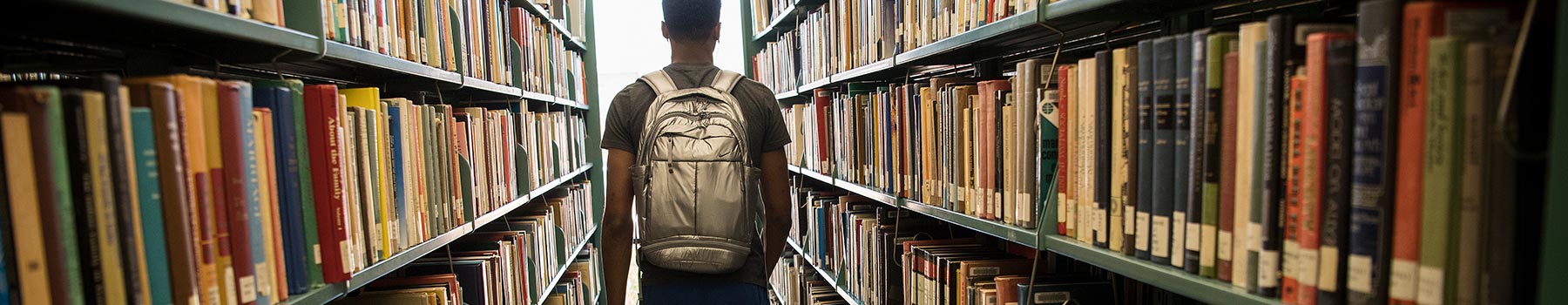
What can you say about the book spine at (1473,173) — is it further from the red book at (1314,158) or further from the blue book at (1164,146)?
the blue book at (1164,146)

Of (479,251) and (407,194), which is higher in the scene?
(407,194)

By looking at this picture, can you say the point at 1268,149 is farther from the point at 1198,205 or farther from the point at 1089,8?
the point at 1089,8

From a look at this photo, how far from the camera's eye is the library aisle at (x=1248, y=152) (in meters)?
0.59

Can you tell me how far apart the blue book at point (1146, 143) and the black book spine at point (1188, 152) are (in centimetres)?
4

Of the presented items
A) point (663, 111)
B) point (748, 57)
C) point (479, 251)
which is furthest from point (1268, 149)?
point (748, 57)

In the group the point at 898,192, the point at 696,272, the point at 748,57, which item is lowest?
the point at 696,272

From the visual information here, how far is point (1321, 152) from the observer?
701 millimetres

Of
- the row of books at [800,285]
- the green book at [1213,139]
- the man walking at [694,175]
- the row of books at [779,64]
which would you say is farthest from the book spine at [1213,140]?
the row of books at [779,64]

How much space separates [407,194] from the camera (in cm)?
130

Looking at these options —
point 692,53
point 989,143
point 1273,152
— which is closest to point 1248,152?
point 1273,152

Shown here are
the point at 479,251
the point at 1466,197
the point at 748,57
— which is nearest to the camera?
the point at 1466,197

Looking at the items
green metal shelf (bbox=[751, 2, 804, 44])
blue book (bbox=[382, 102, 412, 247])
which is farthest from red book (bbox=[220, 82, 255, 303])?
green metal shelf (bbox=[751, 2, 804, 44])

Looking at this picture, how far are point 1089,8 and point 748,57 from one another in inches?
127

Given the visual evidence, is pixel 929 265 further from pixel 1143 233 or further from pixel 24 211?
pixel 24 211
